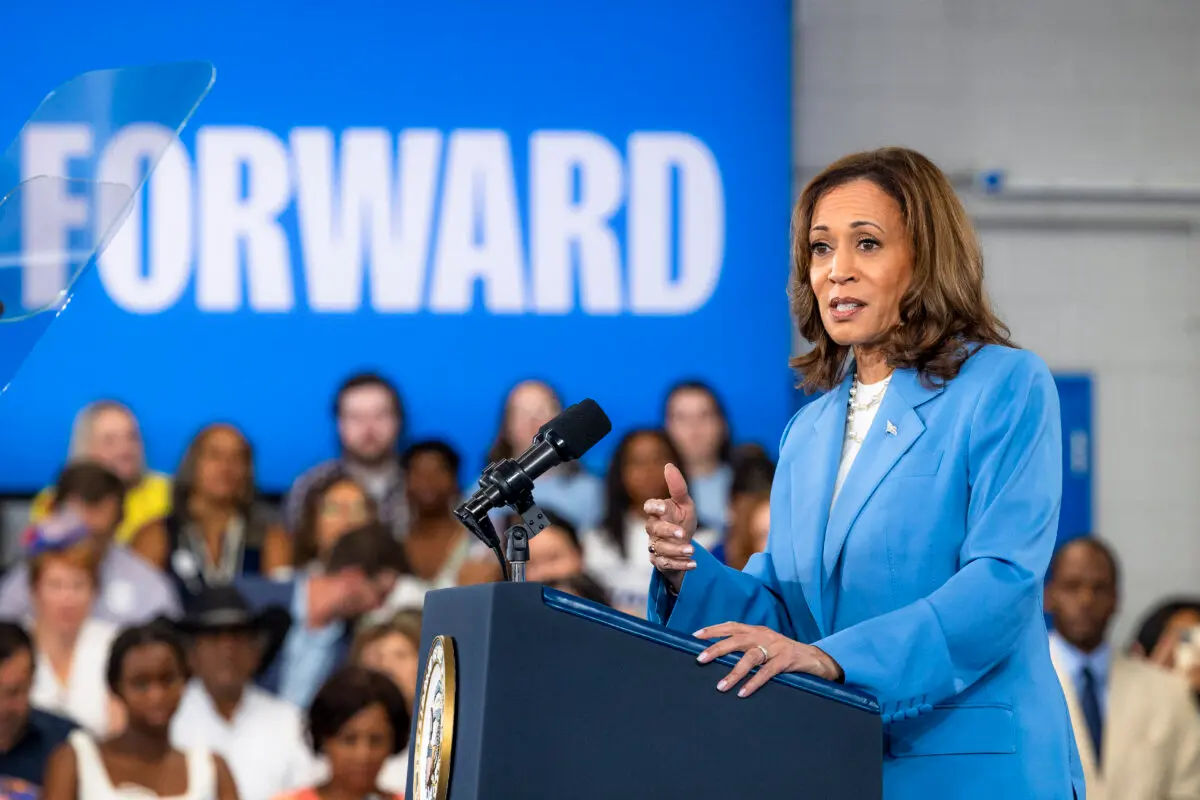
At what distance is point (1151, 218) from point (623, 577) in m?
3.58

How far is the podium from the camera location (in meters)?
1.38

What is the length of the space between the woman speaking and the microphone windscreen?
0.13 m

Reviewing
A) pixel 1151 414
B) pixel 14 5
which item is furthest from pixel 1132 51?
pixel 14 5

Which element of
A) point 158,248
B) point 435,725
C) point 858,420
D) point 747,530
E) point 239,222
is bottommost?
point 435,725

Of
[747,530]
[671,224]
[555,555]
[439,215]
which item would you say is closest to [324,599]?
[555,555]

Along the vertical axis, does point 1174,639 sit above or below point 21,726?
above

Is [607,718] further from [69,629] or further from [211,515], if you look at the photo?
[211,515]

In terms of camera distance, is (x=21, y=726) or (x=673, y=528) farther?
(x=21, y=726)

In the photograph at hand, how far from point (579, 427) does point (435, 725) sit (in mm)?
326

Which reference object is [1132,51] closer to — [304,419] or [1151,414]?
[1151,414]

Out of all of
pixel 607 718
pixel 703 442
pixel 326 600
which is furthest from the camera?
pixel 703 442

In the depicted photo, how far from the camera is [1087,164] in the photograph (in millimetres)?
7633

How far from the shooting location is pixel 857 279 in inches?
71.4

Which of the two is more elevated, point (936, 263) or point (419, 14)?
point (419, 14)
